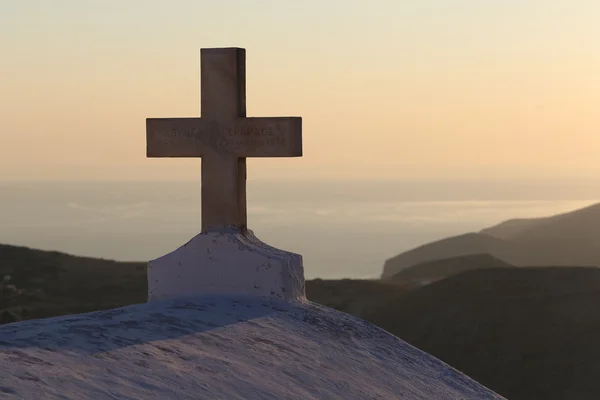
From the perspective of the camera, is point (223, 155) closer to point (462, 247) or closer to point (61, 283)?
point (61, 283)

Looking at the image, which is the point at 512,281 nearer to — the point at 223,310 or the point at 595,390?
the point at 595,390

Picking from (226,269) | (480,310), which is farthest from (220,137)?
(480,310)

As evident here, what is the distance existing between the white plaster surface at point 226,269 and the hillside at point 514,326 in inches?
505

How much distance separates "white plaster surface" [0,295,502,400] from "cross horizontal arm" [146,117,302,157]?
3.75ft

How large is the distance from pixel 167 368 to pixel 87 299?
22.9 m

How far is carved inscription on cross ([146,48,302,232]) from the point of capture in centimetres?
775

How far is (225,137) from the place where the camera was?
779 centimetres

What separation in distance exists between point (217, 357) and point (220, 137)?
239cm

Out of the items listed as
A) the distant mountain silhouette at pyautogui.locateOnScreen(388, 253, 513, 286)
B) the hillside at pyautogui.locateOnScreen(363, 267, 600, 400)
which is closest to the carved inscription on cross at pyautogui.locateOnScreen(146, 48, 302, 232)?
the hillside at pyautogui.locateOnScreen(363, 267, 600, 400)

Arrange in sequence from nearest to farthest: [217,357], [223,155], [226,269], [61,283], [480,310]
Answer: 1. [217,357]
2. [226,269]
3. [223,155]
4. [480,310]
5. [61,283]

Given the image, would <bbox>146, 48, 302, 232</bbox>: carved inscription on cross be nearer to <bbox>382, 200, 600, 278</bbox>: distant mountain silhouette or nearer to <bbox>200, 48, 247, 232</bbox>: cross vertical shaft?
<bbox>200, 48, 247, 232</bbox>: cross vertical shaft

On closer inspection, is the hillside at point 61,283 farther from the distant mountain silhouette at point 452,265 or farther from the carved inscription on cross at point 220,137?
the carved inscription on cross at point 220,137

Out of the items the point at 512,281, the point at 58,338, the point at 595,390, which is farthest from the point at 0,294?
the point at 58,338

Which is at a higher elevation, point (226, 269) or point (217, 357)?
point (226, 269)
